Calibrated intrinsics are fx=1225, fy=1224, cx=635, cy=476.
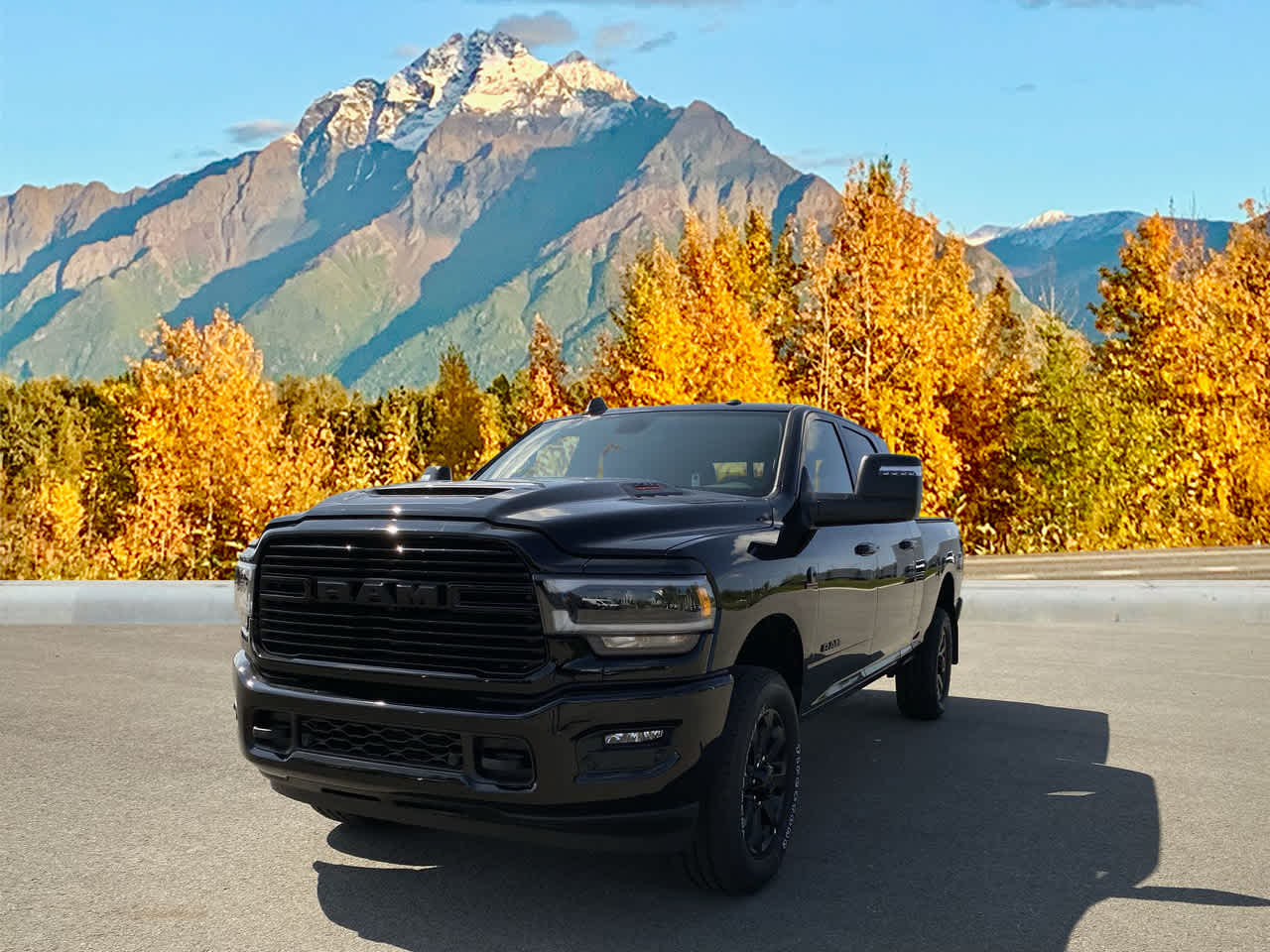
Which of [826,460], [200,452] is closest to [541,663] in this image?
[826,460]

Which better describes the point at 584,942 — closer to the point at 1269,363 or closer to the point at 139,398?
the point at 1269,363

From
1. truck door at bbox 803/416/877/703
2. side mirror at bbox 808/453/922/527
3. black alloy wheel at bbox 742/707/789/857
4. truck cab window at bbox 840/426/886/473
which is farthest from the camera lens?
truck cab window at bbox 840/426/886/473

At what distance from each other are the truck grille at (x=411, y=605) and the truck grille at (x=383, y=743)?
21cm

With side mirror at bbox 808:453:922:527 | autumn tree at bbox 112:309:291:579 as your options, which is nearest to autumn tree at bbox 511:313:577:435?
autumn tree at bbox 112:309:291:579

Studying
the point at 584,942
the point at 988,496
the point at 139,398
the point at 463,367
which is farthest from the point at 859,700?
the point at 463,367

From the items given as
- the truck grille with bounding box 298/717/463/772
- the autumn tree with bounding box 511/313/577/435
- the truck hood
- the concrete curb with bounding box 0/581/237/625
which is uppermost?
the autumn tree with bounding box 511/313/577/435

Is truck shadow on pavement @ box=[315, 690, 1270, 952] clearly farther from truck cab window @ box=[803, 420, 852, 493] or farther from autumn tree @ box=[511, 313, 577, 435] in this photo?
autumn tree @ box=[511, 313, 577, 435]

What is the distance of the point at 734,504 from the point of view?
484 cm

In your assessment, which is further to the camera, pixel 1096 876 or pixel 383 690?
pixel 1096 876

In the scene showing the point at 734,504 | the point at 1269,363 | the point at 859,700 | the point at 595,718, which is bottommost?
the point at 859,700

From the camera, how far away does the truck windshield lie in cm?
548

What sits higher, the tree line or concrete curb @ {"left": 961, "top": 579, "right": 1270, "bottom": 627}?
the tree line

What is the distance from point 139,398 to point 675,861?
138ft

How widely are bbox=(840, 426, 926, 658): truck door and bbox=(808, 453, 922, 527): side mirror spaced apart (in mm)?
835
